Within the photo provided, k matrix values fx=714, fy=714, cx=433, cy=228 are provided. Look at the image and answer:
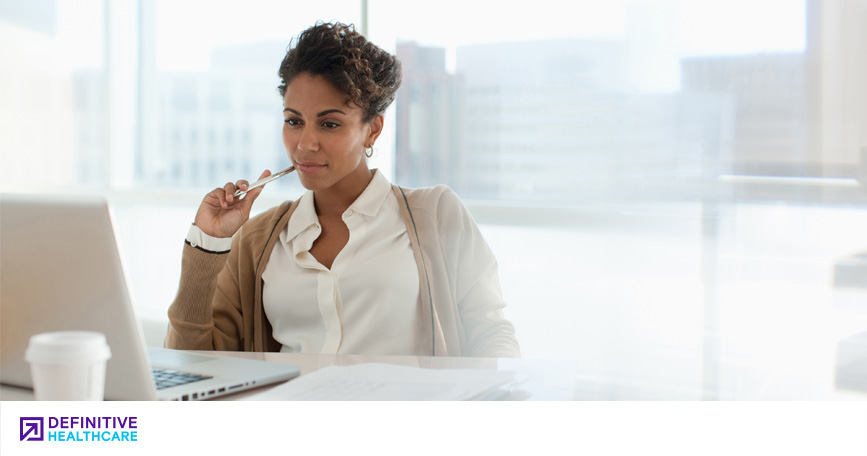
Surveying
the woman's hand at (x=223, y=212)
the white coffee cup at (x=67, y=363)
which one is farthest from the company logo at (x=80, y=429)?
the woman's hand at (x=223, y=212)

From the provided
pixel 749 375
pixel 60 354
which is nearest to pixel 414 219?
pixel 60 354

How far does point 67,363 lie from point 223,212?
757mm

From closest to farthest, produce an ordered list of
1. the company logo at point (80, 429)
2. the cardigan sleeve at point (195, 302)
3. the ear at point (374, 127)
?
the company logo at point (80, 429) < the cardigan sleeve at point (195, 302) < the ear at point (374, 127)

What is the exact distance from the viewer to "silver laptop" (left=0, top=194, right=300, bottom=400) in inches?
23.1

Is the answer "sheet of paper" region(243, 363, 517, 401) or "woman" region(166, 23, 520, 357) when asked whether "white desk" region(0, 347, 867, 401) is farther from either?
"sheet of paper" region(243, 363, 517, 401)

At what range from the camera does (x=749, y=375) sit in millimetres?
2221

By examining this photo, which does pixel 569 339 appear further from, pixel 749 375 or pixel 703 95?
pixel 703 95

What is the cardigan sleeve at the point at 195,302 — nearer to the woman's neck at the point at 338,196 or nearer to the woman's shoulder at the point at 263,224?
the woman's shoulder at the point at 263,224

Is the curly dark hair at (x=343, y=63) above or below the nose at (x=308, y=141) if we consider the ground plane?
above

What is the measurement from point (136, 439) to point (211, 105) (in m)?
2.50

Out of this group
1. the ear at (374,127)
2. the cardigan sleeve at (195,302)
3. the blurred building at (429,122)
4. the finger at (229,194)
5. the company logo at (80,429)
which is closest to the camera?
the company logo at (80,429)

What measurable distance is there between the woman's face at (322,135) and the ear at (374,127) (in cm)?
5

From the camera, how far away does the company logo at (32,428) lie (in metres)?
0.66

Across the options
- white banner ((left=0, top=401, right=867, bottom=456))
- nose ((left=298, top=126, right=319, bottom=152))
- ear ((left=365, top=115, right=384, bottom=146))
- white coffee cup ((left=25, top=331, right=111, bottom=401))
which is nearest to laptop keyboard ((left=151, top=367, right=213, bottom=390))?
white banner ((left=0, top=401, right=867, bottom=456))
